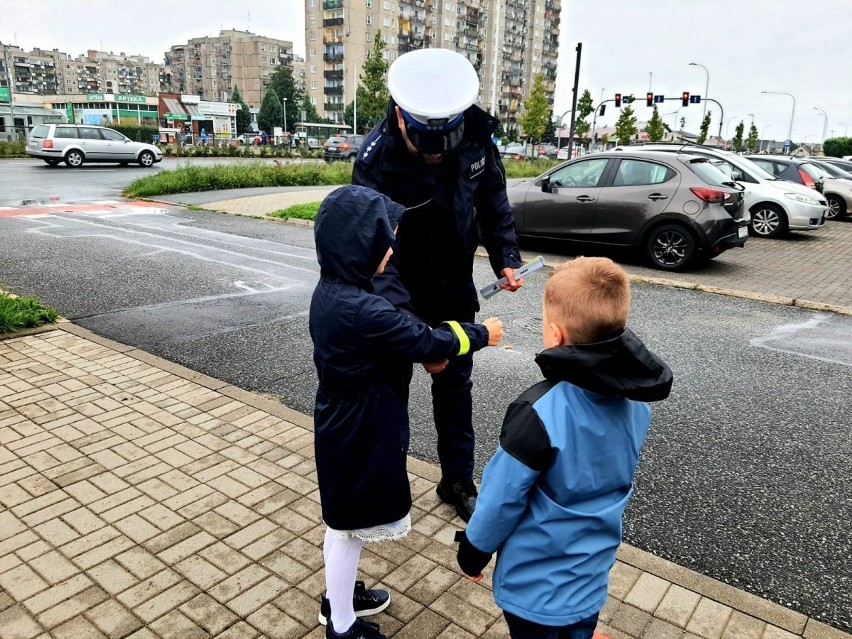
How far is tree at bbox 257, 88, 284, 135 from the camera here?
96.0 metres

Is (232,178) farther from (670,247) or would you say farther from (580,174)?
(670,247)

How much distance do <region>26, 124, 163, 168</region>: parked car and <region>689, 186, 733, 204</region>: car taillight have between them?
2581 cm

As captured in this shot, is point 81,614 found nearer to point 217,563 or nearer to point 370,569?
point 217,563

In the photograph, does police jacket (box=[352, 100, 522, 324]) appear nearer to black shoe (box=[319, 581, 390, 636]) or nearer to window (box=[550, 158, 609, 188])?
black shoe (box=[319, 581, 390, 636])

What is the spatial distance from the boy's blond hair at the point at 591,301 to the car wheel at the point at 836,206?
20.9m

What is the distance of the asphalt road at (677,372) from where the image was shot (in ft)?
10.8

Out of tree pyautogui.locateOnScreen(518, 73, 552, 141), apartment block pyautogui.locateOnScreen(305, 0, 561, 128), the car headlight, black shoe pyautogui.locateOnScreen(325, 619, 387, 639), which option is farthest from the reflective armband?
apartment block pyautogui.locateOnScreen(305, 0, 561, 128)

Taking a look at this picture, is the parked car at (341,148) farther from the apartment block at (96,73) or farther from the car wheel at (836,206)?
the apartment block at (96,73)

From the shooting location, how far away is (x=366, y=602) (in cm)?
265

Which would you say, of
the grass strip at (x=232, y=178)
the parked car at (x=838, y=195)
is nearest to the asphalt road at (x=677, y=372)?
the grass strip at (x=232, y=178)

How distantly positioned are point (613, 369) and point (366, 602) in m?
1.53

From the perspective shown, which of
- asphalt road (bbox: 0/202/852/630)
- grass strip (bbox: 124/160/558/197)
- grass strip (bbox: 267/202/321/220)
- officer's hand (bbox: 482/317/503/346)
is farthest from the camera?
grass strip (bbox: 124/160/558/197)

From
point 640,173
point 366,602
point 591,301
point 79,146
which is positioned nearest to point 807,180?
point 640,173

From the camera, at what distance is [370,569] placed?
2.95 m
